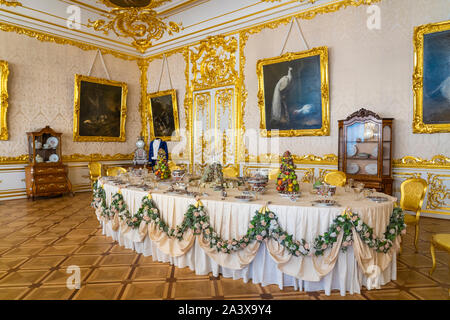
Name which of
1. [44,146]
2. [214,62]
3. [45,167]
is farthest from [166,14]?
[45,167]

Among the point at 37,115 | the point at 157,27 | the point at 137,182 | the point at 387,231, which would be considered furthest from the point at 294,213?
the point at 37,115

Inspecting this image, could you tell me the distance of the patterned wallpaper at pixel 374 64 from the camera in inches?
215

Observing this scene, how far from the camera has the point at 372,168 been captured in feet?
18.4

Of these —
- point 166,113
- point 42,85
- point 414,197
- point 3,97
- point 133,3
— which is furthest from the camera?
point 166,113

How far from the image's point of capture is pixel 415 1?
5.43 m

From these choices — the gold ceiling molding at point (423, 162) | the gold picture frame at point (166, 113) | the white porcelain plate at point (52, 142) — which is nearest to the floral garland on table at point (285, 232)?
the gold ceiling molding at point (423, 162)

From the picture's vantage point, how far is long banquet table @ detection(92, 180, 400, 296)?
2.67 metres

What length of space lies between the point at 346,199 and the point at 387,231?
0.49 metres

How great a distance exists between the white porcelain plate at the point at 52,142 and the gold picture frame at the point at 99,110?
2.09 ft

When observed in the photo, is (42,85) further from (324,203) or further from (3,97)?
(324,203)

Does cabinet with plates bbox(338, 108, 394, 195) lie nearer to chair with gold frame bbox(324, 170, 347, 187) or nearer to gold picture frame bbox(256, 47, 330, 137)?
gold picture frame bbox(256, 47, 330, 137)

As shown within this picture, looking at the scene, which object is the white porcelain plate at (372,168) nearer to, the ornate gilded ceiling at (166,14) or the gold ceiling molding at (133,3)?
the ornate gilded ceiling at (166,14)

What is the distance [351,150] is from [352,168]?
14.9 inches

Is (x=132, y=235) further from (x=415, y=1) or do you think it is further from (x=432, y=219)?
(x=415, y=1)
